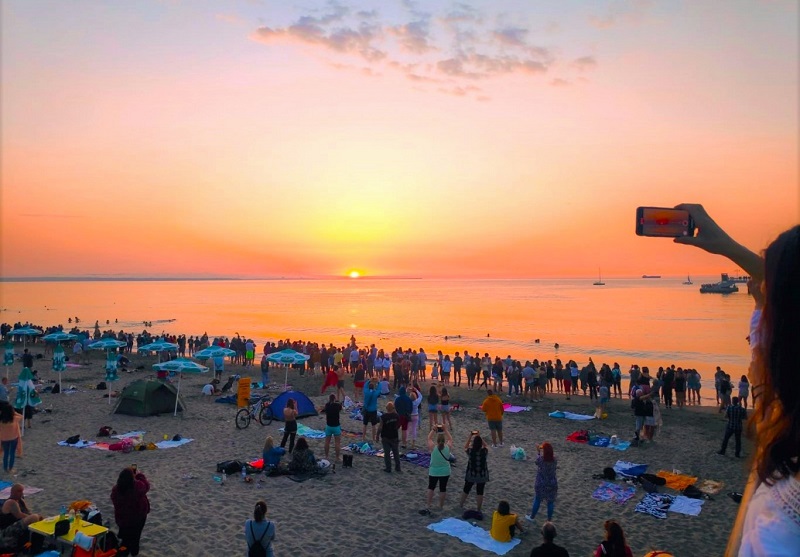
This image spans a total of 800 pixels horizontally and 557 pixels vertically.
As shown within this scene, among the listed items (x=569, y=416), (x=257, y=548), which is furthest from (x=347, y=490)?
(x=569, y=416)

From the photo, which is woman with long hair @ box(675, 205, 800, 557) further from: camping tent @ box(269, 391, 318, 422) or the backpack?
camping tent @ box(269, 391, 318, 422)

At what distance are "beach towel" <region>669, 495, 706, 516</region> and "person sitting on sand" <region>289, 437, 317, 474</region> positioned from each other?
7683 mm

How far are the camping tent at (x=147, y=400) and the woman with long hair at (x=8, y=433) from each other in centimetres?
562

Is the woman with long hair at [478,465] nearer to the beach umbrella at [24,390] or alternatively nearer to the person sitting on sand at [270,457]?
the person sitting on sand at [270,457]

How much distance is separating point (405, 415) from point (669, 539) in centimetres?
672

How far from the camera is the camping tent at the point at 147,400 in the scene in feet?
55.4

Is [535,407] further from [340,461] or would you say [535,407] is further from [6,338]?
[6,338]

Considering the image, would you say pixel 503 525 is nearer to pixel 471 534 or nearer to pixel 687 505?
pixel 471 534

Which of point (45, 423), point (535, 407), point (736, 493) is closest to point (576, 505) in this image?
point (736, 493)

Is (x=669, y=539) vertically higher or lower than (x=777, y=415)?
lower

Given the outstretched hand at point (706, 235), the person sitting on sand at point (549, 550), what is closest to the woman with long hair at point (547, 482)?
the person sitting on sand at point (549, 550)

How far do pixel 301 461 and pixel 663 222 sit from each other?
36.0 ft

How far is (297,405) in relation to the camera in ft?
55.5

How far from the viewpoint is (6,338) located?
1398 inches
